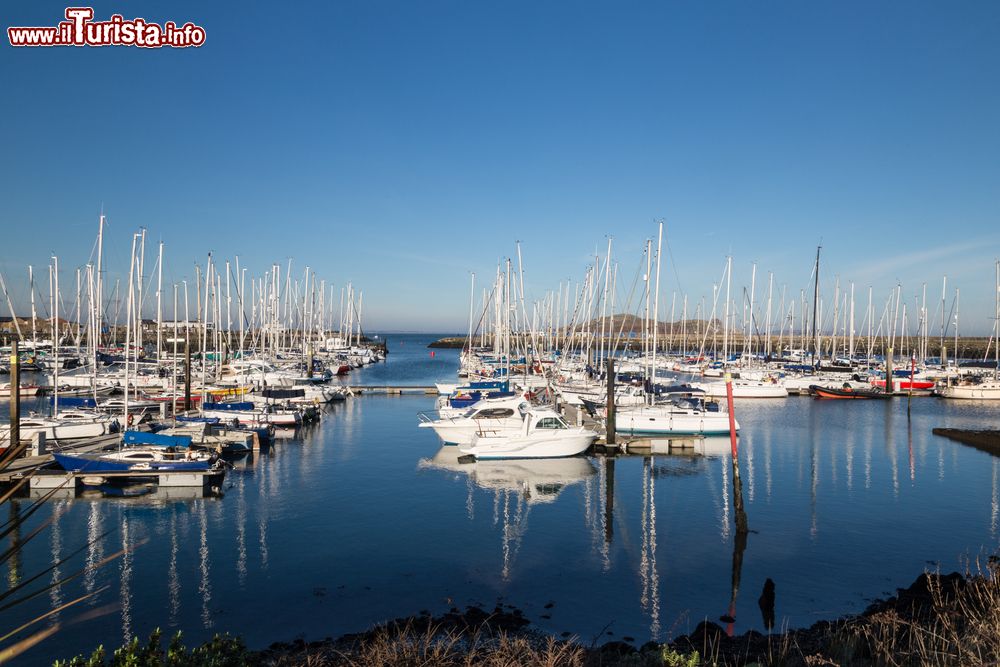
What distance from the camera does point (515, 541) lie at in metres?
19.8

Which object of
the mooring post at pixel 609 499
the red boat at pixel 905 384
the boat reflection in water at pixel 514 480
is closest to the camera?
the mooring post at pixel 609 499

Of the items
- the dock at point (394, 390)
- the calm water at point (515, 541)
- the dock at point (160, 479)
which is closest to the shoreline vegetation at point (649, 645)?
the calm water at point (515, 541)

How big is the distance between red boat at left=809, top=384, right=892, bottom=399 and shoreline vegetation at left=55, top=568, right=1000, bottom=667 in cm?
4575

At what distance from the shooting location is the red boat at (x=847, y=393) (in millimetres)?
57656

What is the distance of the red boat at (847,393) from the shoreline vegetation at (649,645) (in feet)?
150

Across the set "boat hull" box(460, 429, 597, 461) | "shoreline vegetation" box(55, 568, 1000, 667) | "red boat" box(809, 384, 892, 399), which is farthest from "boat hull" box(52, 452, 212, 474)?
"red boat" box(809, 384, 892, 399)

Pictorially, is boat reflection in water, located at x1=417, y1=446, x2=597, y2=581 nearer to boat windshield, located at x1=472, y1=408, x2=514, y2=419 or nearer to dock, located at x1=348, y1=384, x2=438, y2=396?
boat windshield, located at x1=472, y1=408, x2=514, y2=419

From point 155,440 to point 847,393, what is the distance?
54.4 meters

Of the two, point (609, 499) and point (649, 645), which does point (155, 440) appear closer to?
point (609, 499)

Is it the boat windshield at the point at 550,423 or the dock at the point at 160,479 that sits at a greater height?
the boat windshield at the point at 550,423

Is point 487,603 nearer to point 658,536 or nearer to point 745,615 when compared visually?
point 745,615

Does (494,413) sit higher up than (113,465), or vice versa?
(494,413)

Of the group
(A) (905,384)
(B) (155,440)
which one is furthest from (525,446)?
(A) (905,384)

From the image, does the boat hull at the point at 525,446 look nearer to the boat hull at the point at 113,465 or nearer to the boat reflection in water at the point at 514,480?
the boat reflection in water at the point at 514,480
